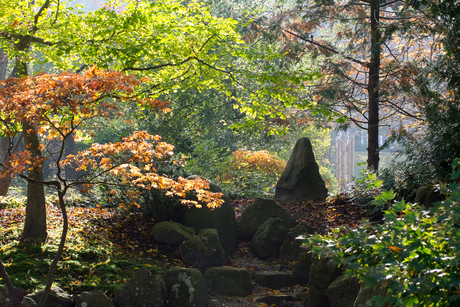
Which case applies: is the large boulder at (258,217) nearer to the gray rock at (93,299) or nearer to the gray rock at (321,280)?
the gray rock at (321,280)

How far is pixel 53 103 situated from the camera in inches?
138

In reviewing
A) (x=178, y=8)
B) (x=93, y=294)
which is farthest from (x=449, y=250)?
(x=178, y=8)

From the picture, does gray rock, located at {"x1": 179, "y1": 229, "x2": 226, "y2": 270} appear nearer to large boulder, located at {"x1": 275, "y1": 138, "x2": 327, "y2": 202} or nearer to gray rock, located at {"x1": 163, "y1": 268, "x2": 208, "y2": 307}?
gray rock, located at {"x1": 163, "y1": 268, "x2": 208, "y2": 307}

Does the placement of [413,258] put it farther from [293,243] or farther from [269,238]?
[269,238]

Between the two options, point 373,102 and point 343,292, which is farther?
point 373,102

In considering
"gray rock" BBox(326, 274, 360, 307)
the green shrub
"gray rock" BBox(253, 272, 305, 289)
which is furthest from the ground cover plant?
the green shrub

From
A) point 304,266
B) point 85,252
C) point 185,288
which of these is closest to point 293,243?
point 304,266

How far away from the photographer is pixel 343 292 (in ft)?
14.9

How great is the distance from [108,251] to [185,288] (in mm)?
1354

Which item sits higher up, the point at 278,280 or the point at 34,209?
the point at 34,209

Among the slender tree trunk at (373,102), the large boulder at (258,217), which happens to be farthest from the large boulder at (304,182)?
the large boulder at (258,217)

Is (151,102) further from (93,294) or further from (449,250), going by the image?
(449,250)

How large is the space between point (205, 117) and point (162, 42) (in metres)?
7.71

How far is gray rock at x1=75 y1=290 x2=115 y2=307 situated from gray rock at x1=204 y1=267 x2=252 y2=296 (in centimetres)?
173
